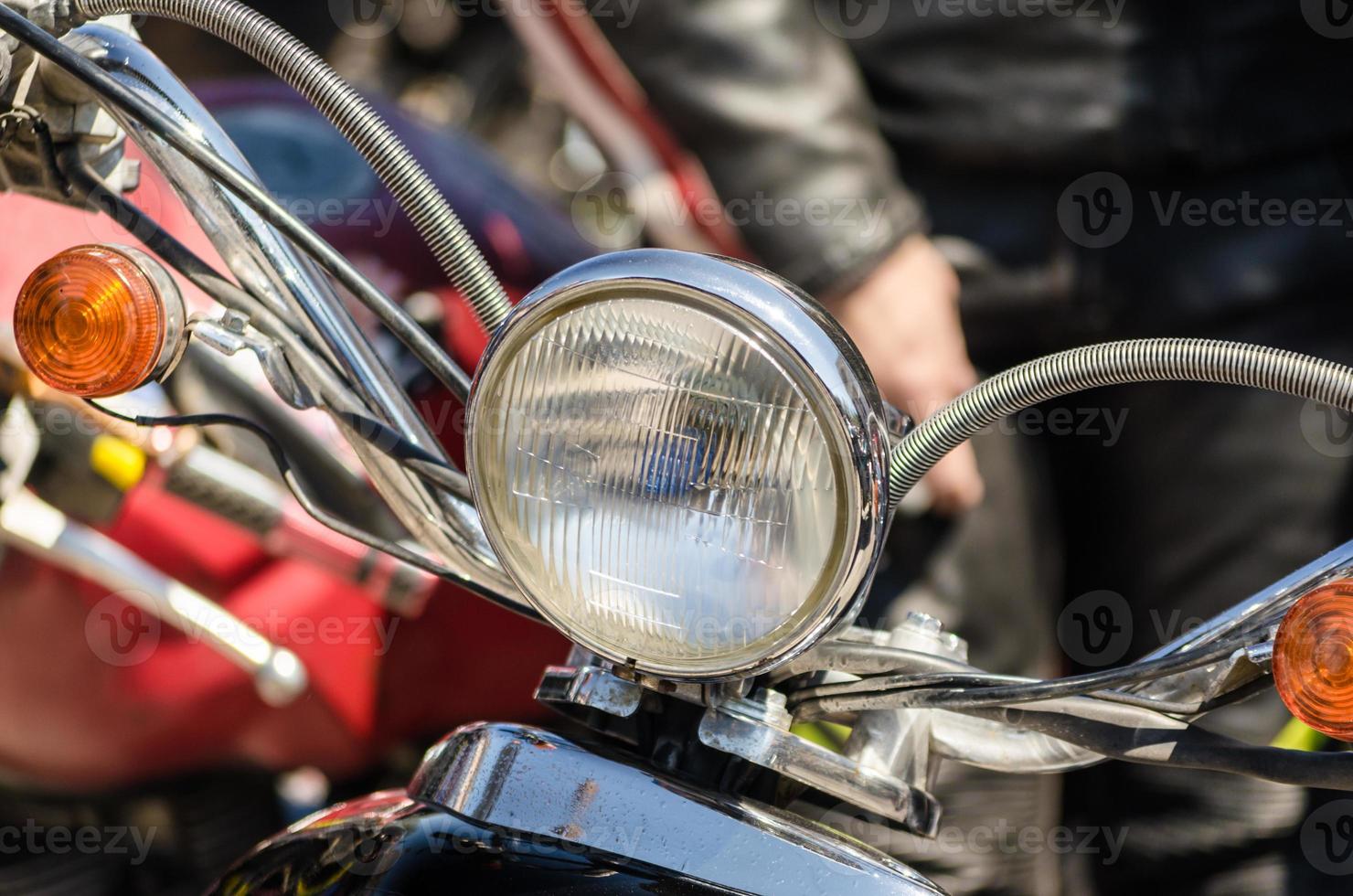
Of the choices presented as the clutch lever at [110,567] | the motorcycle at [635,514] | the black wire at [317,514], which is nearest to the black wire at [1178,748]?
the motorcycle at [635,514]

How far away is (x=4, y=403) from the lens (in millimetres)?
977

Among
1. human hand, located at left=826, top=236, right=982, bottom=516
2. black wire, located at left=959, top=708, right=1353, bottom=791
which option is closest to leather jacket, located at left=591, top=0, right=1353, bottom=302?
human hand, located at left=826, top=236, right=982, bottom=516

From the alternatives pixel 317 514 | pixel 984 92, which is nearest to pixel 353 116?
pixel 317 514

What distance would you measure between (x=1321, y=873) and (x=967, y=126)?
1061 mm

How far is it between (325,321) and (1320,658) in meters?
0.55

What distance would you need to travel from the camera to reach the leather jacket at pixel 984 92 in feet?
5.12

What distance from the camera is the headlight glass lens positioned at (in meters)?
0.59

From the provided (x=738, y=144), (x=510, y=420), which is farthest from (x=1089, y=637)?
(x=510, y=420)

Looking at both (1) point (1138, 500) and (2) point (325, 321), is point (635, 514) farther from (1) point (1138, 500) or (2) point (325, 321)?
(1) point (1138, 500)

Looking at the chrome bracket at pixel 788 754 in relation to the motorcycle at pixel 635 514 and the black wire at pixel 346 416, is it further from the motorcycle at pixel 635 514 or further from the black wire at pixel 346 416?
the black wire at pixel 346 416

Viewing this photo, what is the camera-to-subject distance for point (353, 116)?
0.69 metres

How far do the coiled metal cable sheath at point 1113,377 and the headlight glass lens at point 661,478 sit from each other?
7cm

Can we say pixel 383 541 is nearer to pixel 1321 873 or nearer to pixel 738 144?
pixel 738 144

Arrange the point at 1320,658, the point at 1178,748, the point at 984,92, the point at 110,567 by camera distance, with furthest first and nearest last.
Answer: the point at 984,92
the point at 110,567
the point at 1178,748
the point at 1320,658
